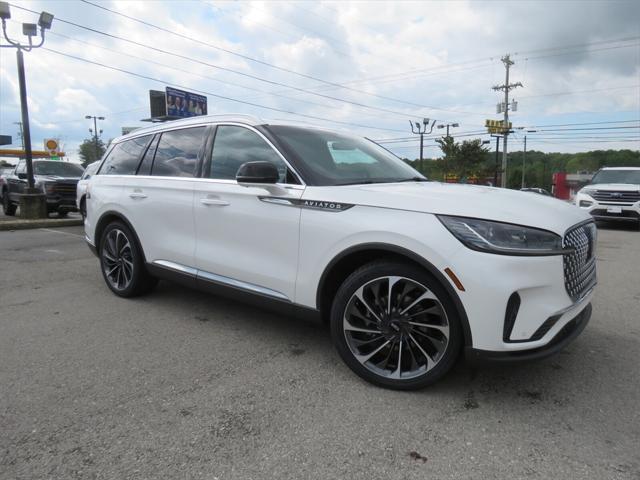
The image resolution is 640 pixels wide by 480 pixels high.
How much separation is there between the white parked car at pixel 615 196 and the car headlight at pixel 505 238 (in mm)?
11387

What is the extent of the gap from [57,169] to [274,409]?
45.0 ft

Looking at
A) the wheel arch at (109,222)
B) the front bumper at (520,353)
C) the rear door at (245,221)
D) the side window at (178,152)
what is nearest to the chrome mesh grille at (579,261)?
the front bumper at (520,353)

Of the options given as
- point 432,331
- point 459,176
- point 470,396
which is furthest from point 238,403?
point 459,176

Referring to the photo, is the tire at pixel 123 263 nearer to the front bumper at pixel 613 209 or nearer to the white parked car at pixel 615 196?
the front bumper at pixel 613 209

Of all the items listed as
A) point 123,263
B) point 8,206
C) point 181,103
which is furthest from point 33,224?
point 181,103

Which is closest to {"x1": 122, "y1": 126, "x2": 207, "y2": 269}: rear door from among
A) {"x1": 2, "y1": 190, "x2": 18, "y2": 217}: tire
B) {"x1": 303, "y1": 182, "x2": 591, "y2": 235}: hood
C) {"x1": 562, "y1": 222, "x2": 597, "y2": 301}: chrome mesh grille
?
{"x1": 303, "y1": 182, "x2": 591, "y2": 235}: hood

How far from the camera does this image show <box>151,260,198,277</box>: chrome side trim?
384 cm

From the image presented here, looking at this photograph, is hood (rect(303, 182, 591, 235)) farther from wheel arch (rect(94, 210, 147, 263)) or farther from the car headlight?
wheel arch (rect(94, 210, 147, 263))

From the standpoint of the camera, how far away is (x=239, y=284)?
344 centimetres

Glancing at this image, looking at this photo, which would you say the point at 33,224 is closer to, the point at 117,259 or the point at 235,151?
the point at 117,259

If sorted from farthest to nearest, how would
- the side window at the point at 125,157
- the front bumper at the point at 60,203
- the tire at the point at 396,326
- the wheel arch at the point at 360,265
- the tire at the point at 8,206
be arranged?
the tire at the point at 8,206 → the front bumper at the point at 60,203 → the side window at the point at 125,157 → the tire at the point at 396,326 → the wheel arch at the point at 360,265

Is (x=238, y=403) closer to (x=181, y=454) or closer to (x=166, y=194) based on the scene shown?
(x=181, y=454)

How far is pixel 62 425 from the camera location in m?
2.38

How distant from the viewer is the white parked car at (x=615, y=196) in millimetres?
11719
